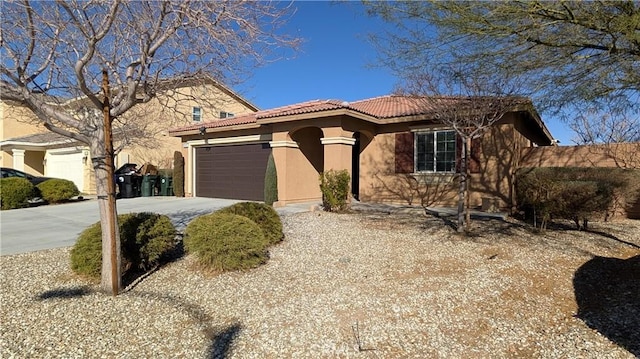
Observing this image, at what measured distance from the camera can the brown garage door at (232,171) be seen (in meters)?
15.5

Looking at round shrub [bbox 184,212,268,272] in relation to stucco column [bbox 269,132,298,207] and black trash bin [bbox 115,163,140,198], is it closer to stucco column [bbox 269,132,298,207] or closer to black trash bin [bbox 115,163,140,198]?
stucco column [bbox 269,132,298,207]

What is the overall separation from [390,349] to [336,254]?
3.34 metres

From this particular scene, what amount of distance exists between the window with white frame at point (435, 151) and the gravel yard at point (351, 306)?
5.51 metres

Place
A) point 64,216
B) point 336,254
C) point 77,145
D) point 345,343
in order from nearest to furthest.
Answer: point 345,343, point 336,254, point 64,216, point 77,145

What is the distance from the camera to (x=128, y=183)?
18.6m

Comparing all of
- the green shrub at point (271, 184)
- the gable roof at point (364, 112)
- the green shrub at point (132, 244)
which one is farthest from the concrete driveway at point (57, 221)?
the gable roof at point (364, 112)

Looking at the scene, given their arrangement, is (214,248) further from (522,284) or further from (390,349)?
(522,284)

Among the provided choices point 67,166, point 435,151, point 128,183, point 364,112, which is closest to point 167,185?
point 128,183

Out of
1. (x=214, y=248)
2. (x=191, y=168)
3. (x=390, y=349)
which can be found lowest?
(x=390, y=349)

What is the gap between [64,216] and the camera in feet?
40.2

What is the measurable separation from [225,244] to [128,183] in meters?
15.1

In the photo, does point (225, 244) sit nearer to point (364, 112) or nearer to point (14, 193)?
point (364, 112)

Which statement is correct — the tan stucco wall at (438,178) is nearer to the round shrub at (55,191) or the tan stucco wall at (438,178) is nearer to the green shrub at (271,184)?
the green shrub at (271,184)

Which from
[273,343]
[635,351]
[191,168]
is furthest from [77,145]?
[635,351]
